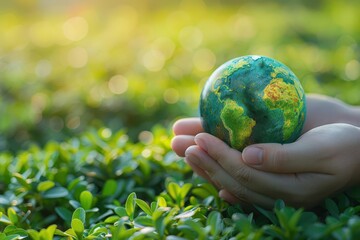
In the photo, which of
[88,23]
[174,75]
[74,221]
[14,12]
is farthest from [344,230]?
[14,12]

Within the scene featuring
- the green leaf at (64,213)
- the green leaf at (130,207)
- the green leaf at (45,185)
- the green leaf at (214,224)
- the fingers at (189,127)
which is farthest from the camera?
the fingers at (189,127)

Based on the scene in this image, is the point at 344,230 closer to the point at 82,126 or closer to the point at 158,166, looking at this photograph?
the point at 158,166

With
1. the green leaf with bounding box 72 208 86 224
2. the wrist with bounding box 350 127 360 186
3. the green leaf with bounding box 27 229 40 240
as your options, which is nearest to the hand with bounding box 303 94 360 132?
the wrist with bounding box 350 127 360 186

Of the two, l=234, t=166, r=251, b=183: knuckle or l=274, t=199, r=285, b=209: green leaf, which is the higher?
l=234, t=166, r=251, b=183: knuckle

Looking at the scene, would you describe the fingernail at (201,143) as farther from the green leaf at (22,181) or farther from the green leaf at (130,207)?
the green leaf at (22,181)

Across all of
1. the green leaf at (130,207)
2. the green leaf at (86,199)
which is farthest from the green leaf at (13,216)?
the green leaf at (130,207)

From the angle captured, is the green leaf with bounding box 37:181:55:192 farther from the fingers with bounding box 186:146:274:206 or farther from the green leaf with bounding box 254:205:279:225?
the green leaf with bounding box 254:205:279:225

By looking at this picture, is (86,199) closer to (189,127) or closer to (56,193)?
(56,193)
